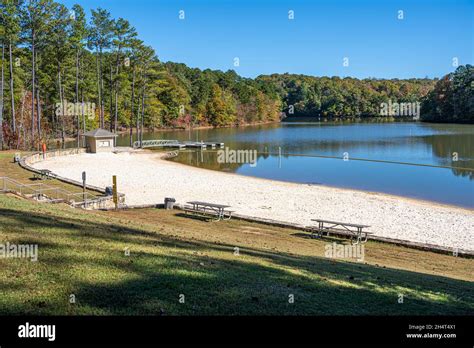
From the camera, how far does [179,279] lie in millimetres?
7449

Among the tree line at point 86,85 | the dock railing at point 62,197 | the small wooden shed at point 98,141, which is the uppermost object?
the tree line at point 86,85

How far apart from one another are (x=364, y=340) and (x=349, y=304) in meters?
1.52

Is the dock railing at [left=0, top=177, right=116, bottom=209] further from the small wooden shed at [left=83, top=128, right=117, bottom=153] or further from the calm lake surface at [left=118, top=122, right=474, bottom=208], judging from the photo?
the small wooden shed at [left=83, top=128, right=117, bottom=153]

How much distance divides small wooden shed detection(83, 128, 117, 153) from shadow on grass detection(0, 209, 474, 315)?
118 ft

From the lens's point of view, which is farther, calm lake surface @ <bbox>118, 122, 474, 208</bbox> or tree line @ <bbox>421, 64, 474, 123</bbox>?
tree line @ <bbox>421, 64, 474, 123</bbox>

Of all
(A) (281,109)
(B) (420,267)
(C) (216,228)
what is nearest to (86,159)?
(C) (216,228)

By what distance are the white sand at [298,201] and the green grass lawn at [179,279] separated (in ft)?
19.8

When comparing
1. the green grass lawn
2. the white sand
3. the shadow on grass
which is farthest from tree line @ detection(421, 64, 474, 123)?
the shadow on grass

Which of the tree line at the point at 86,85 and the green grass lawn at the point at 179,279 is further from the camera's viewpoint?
the tree line at the point at 86,85

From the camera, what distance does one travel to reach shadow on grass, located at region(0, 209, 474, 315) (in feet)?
20.8

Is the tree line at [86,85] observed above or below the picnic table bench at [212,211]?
above

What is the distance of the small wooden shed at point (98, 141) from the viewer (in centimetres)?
4591

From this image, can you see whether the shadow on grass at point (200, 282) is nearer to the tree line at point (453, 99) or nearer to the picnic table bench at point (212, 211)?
the picnic table bench at point (212, 211)

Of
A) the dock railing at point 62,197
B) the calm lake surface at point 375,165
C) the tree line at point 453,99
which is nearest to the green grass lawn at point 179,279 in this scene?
the dock railing at point 62,197
